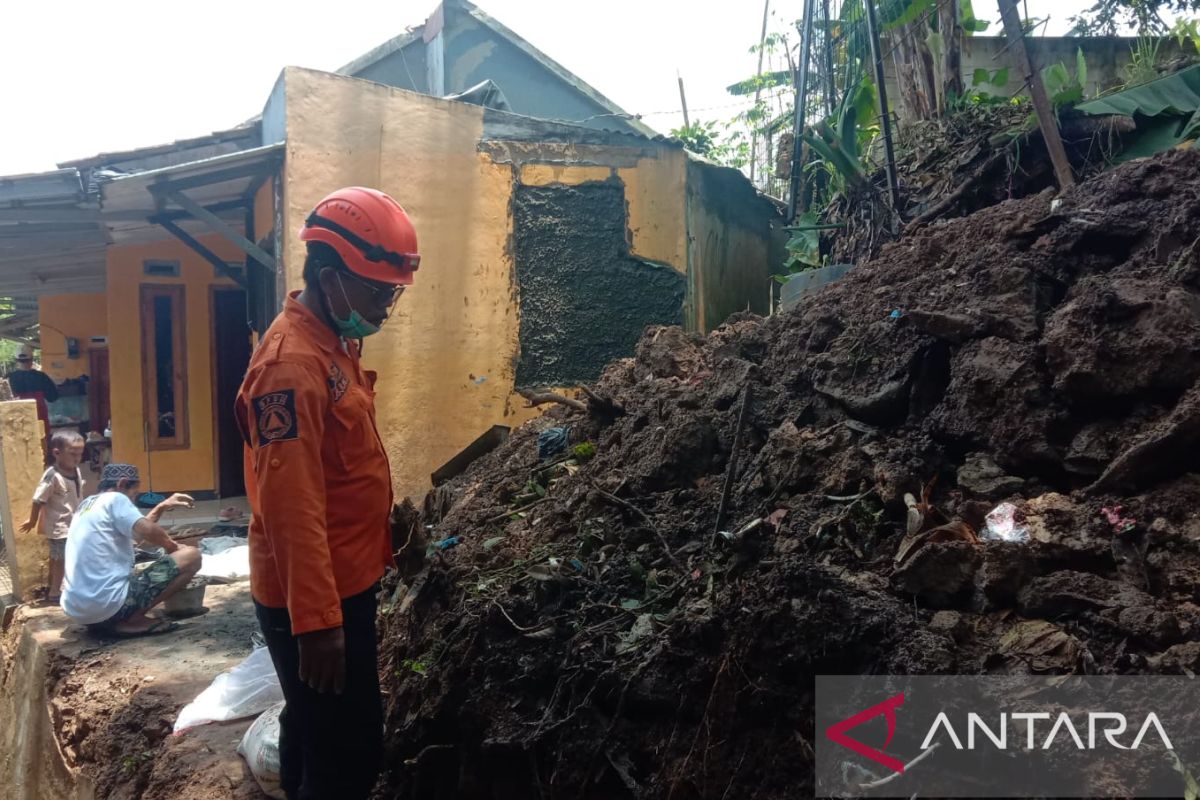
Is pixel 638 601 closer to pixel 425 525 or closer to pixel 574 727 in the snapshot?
pixel 574 727

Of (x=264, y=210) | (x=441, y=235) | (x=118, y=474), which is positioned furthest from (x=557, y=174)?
(x=118, y=474)

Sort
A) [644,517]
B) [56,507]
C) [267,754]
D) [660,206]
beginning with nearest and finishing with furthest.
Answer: [267,754]
[644,517]
[56,507]
[660,206]

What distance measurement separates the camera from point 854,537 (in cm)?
267

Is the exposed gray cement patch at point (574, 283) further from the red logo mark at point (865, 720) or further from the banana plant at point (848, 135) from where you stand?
the red logo mark at point (865, 720)

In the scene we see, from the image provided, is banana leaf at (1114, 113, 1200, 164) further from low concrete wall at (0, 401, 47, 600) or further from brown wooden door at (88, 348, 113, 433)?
brown wooden door at (88, 348, 113, 433)

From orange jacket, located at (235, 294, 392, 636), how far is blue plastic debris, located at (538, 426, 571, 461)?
1976 millimetres

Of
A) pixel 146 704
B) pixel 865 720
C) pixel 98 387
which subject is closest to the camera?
pixel 865 720

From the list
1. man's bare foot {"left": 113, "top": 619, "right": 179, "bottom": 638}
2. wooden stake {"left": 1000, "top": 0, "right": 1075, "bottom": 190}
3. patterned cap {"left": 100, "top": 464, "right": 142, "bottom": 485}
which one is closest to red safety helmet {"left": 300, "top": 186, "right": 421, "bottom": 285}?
wooden stake {"left": 1000, "top": 0, "right": 1075, "bottom": 190}

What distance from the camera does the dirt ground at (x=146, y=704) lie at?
3312mm

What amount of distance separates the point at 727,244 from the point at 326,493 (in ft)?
21.8

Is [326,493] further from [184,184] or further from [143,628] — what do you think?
[184,184]

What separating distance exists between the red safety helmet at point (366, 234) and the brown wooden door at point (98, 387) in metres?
11.3

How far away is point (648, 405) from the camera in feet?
13.7

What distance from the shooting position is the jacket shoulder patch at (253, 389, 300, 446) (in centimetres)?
227
